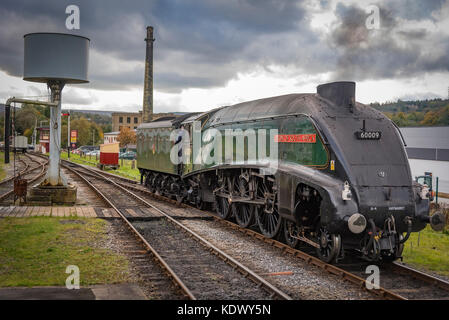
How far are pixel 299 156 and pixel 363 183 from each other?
6.20ft

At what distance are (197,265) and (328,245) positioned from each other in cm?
285

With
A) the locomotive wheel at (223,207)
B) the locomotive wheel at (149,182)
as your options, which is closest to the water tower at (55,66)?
the locomotive wheel at (149,182)

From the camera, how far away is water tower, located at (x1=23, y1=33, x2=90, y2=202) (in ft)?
57.8

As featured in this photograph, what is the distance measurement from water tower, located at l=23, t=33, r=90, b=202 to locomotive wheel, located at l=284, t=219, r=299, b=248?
11.0 metres

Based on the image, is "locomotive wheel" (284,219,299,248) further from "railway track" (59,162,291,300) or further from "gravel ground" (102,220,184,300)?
"gravel ground" (102,220,184,300)

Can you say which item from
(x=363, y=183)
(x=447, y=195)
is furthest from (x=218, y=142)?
(x=447, y=195)

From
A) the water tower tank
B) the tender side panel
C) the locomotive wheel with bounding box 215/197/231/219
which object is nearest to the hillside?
the tender side panel

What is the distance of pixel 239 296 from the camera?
767cm

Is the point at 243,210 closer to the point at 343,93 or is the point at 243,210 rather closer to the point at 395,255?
the point at 343,93

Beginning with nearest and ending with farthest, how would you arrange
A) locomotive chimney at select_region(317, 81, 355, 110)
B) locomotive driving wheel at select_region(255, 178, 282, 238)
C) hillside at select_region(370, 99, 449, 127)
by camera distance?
locomotive chimney at select_region(317, 81, 355, 110)
locomotive driving wheel at select_region(255, 178, 282, 238)
hillside at select_region(370, 99, 449, 127)

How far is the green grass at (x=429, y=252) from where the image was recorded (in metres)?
10.0

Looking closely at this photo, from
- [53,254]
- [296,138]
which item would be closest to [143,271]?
[53,254]

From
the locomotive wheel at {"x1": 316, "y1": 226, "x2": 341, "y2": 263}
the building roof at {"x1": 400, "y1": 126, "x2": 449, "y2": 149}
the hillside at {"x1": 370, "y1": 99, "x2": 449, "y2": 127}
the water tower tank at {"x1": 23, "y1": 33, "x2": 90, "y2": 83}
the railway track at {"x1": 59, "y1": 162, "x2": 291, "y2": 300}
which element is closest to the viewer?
the railway track at {"x1": 59, "y1": 162, "x2": 291, "y2": 300}

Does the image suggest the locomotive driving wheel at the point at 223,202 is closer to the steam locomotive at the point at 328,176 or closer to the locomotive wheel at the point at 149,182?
the steam locomotive at the point at 328,176
